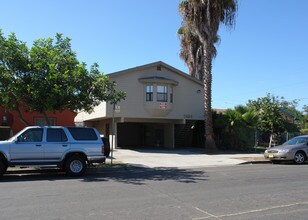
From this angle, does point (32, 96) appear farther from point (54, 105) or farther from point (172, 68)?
point (172, 68)

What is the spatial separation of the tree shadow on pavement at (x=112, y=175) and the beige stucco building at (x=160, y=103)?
35.0 feet

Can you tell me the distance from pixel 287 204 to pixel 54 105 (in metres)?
10.1

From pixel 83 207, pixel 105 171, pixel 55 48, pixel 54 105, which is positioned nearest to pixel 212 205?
pixel 83 207

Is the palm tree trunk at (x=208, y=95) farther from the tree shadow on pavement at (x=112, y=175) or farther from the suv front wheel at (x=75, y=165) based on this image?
the suv front wheel at (x=75, y=165)

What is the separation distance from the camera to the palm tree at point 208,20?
994 inches

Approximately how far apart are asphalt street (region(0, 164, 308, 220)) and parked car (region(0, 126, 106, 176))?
610 millimetres

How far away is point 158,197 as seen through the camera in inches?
351

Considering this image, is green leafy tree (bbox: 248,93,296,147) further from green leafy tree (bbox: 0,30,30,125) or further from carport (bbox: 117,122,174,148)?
green leafy tree (bbox: 0,30,30,125)

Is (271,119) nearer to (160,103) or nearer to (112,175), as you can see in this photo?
(160,103)

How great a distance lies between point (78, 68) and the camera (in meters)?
15.1

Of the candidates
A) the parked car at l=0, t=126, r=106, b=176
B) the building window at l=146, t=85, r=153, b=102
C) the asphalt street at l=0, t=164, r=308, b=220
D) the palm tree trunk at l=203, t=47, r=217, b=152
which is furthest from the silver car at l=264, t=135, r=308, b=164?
the building window at l=146, t=85, r=153, b=102

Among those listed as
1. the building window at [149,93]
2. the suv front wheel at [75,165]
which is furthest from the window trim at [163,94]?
the suv front wheel at [75,165]

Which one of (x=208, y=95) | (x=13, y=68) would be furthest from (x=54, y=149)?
(x=208, y=95)

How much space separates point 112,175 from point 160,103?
14.7 metres
